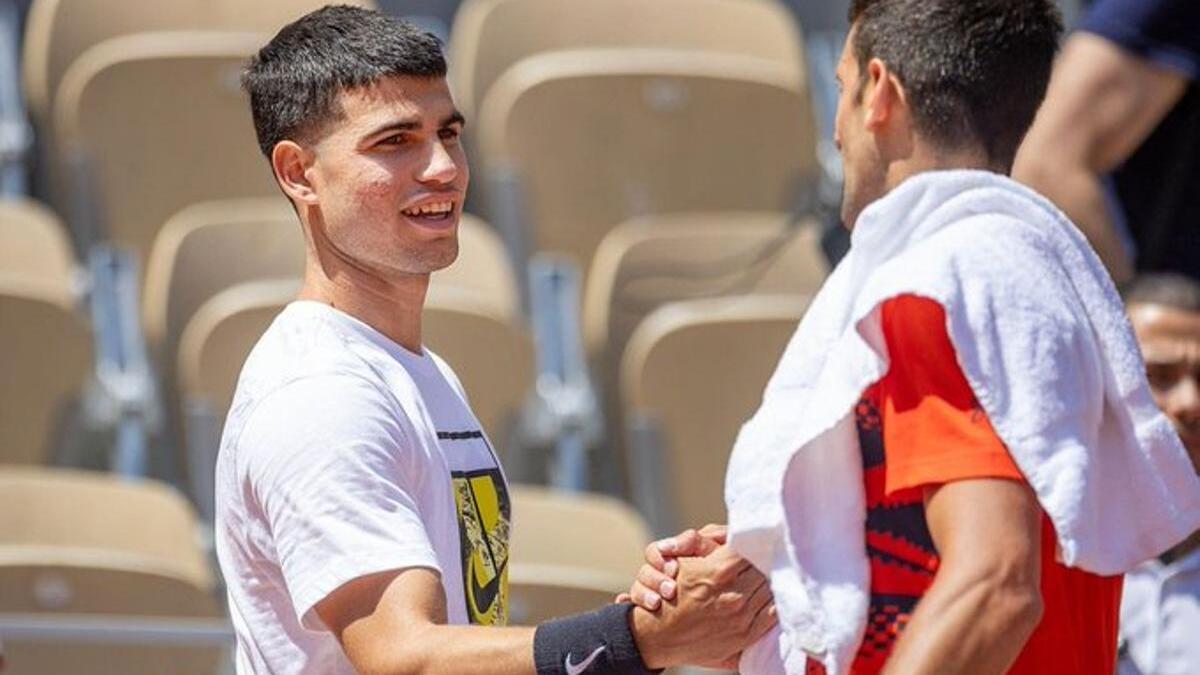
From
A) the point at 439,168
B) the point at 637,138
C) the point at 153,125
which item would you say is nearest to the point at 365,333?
the point at 439,168

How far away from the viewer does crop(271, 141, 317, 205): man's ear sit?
2.82 meters

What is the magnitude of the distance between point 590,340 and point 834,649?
318cm

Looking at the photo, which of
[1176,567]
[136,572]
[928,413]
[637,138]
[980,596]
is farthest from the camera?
[637,138]

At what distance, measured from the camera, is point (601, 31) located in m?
6.23

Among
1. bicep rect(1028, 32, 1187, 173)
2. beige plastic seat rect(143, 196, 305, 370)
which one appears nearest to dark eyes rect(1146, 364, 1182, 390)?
bicep rect(1028, 32, 1187, 173)

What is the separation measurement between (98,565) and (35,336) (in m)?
0.74

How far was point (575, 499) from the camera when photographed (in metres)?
4.92

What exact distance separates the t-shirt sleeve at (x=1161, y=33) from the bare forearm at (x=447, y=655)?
2.19 meters

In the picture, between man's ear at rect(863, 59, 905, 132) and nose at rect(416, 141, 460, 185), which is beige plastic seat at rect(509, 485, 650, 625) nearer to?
nose at rect(416, 141, 460, 185)

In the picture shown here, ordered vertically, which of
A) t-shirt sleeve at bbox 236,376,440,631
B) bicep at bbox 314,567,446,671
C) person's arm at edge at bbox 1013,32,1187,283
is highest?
t-shirt sleeve at bbox 236,376,440,631

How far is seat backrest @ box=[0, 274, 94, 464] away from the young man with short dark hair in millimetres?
2284

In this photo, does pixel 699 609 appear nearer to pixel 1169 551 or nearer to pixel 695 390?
pixel 1169 551

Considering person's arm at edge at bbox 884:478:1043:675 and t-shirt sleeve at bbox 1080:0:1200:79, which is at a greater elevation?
person's arm at edge at bbox 884:478:1043:675

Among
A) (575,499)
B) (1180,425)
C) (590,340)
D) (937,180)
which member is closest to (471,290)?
(590,340)
